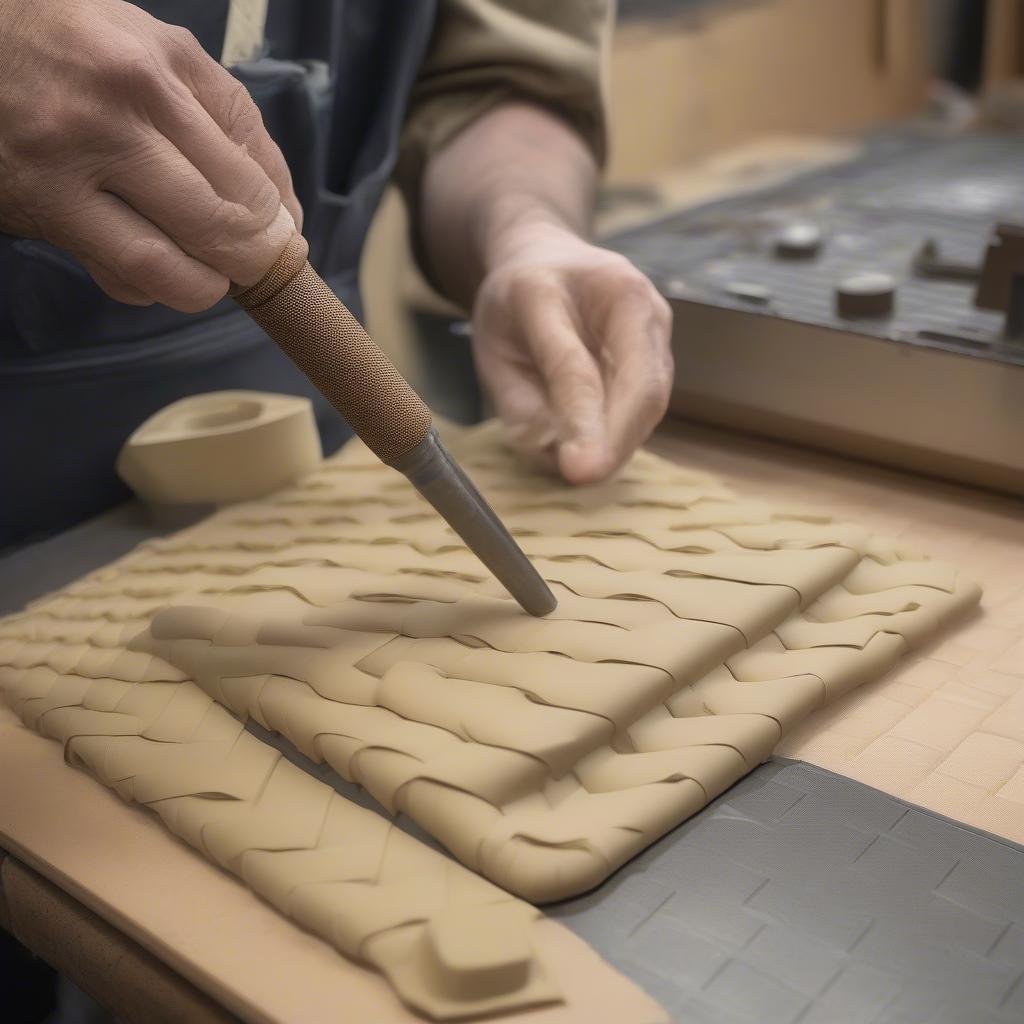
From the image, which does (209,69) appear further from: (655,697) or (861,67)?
(861,67)

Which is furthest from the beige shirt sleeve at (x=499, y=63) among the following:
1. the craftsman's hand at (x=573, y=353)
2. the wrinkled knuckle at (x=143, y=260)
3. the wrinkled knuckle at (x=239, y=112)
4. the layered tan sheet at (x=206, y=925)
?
the layered tan sheet at (x=206, y=925)

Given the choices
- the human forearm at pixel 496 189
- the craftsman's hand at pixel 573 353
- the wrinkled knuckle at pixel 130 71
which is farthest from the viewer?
the human forearm at pixel 496 189

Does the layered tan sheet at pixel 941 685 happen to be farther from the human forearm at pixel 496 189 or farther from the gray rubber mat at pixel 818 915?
the human forearm at pixel 496 189

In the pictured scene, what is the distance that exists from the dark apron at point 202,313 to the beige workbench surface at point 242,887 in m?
0.30

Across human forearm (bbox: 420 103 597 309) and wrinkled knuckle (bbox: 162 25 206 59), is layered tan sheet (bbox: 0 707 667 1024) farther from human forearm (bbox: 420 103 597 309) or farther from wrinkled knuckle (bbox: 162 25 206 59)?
human forearm (bbox: 420 103 597 309)

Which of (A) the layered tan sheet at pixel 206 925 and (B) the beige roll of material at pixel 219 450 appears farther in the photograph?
(B) the beige roll of material at pixel 219 450

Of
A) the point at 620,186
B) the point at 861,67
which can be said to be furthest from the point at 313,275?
the point at 861,67

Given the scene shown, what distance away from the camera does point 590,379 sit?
3.21 feet

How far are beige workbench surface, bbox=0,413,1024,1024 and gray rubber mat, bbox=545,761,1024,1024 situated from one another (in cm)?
3

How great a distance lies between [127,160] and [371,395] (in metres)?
0.18

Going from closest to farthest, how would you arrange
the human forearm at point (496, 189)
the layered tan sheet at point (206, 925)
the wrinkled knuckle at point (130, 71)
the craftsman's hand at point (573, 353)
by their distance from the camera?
the layered tan sheet at point (206, 925) → the wrinkled knuckle at point (130, 71) → the craftsman's hand at point (573, 353) → the human forearm at point (496, 189)

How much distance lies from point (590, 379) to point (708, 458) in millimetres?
228

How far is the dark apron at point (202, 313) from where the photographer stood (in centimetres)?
99

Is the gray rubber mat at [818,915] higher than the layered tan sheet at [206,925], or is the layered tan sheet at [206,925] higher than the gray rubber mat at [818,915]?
the gray rubber mat at [818,915]
